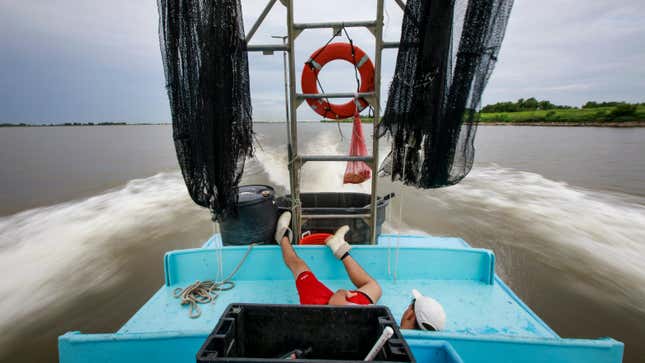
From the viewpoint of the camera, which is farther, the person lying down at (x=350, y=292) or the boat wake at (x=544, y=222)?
the boat wake at (x=544, y=222)

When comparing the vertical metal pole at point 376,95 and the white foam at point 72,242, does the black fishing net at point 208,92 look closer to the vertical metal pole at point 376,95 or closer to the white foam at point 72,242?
the vertical metal pole at point 376,95

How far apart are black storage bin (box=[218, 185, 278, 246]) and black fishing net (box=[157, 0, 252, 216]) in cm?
27

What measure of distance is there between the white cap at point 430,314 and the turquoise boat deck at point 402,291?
0.88 feet

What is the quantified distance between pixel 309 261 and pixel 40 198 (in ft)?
33.0

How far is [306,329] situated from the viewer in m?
1.27

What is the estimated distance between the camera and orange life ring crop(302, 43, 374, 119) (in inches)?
116

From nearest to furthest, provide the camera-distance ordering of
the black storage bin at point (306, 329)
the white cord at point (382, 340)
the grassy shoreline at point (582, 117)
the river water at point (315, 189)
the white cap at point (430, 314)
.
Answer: the white cord at point (382, 340), the black storage bin at point (306, 329), the white cap at point (430, 314), the river water at point (315, 189), the grassy shoreline at point (582, 117)

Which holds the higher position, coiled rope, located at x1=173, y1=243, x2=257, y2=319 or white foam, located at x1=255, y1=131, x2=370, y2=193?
coiled rope, located at x1=173, y1=243, x2=257, y2=319

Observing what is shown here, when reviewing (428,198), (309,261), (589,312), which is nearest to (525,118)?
(428,198)

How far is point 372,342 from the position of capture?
Answer: 1.27 m

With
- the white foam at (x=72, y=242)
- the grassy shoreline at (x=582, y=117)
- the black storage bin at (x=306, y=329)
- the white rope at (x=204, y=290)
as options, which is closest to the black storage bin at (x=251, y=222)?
the white rope at (x=204, y=290)

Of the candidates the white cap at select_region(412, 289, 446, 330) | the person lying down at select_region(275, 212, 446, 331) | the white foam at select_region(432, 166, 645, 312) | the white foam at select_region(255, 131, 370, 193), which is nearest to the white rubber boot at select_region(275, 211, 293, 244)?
the person lying down at select_region(275, 212, 446, 331)

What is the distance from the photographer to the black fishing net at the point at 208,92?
212 cm

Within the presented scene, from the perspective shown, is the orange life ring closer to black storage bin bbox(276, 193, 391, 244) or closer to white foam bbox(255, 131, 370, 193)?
black storage bin bbox(276, 193, 391, 244)
